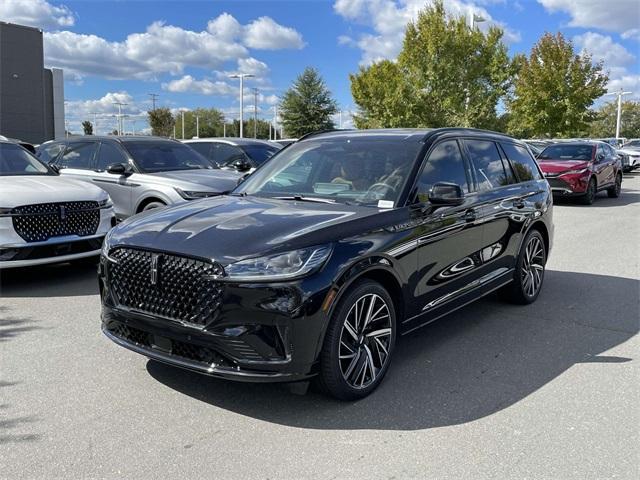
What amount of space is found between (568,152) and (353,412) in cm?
1573

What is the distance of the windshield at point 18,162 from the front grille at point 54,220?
145 cm

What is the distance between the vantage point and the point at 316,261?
3.53 meters

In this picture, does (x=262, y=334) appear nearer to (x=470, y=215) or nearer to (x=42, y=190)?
(x=470, y=215)

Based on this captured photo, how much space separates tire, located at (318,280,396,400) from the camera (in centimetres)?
362

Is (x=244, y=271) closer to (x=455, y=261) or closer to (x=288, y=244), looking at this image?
(x=288, y=244)

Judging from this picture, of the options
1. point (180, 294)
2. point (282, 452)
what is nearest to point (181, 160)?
point (180, 294)

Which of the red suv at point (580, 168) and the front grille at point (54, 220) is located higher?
the red suv at point (580, 168)

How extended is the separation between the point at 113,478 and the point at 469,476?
5.99ft

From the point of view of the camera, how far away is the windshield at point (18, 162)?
789cm

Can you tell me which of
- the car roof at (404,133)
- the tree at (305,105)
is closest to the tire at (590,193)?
the car roof at (404,133)

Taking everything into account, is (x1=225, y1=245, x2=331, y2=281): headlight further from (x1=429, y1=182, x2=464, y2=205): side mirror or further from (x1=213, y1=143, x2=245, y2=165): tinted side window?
(x1=213, y1=143, x2=245, y2=165): tinted side window

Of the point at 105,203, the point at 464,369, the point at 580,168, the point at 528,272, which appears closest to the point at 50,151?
the point at 105,203

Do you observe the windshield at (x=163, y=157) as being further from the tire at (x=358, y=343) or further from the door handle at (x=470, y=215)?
the tire at (x=358, y=343)

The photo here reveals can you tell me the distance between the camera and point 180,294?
3562mm
